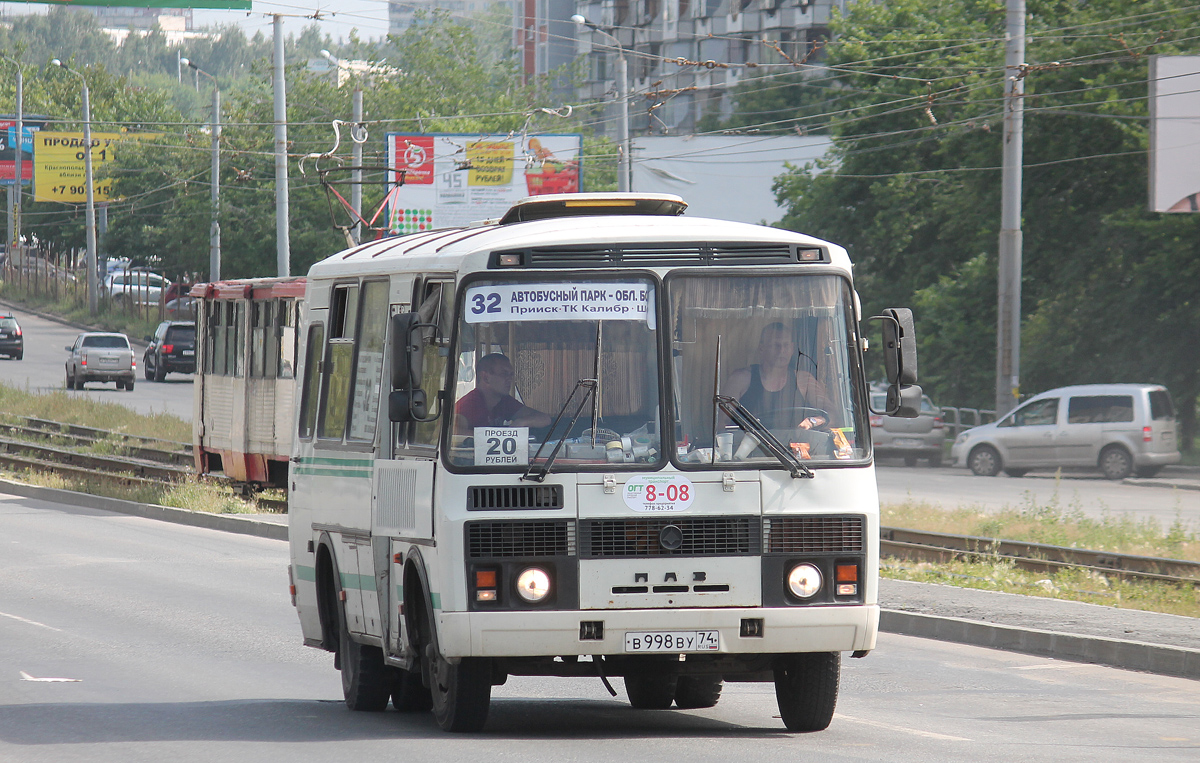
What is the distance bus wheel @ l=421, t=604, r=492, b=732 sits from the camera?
820 centimetres

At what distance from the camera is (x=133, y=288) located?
270ft

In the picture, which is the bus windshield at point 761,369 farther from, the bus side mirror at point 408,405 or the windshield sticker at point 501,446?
the bus side mirror at point 408,405

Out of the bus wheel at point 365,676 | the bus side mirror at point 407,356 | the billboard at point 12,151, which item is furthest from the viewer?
the billboard at point 12,151

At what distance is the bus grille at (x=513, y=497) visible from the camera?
787cm

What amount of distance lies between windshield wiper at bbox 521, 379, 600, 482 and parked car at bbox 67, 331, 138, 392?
44382 mm

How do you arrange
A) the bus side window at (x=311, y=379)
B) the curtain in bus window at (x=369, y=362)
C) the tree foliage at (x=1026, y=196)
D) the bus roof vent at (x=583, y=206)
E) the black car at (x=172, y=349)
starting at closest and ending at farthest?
the curtain in bus window at (x=369, y=362) → the bus roof vent at (x=583, y=206) → the bus side window at (x=311, y=379) → the tree foliage at (x=1026, y=196) → the black car at (x=172, y=349)

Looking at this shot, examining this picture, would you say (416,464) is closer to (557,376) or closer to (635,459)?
(557,376)

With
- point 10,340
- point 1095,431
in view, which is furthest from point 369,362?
point 10,340

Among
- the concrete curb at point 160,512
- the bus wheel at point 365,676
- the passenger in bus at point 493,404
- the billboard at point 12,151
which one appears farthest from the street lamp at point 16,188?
the passenger in bus at point 493,404

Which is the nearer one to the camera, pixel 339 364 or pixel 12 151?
pixel 339 364

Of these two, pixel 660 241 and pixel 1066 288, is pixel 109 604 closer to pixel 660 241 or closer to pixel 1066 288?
pixel 660 241

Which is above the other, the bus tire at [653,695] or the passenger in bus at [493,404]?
the passenger in bus at [493,404]

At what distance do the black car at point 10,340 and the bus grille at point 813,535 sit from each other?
56.5 metres

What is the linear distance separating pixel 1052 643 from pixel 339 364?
5.67m
